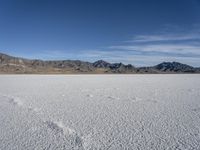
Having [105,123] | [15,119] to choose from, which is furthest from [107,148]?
[15,119]

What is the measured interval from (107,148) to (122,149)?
26cm

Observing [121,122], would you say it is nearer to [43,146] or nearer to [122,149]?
[122,149]

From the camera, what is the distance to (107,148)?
446 cm

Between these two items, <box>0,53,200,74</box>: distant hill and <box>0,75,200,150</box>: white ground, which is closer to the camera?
<box>0,75,200,150</box>: white ground

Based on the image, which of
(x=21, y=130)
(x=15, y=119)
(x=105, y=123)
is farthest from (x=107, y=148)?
(x=15, y=119)

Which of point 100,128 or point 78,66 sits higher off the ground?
point 100,128

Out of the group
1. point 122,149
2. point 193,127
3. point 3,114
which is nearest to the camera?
point 122,149

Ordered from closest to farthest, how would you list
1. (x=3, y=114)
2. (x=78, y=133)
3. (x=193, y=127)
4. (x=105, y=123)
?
1. (x=78, y=133)
2. (x=193, y=127)
3. (x=105, y=123)
4. (x=3, y=114)

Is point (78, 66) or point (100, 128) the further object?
point (78, 66)

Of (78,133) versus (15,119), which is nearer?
(78,133)

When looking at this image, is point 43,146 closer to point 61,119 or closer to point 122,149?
point 122,149

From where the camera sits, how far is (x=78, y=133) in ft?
17.7

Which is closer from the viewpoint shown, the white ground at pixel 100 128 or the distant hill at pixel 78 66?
the white ground at pixel 100 128

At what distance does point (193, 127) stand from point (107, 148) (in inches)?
96.4
